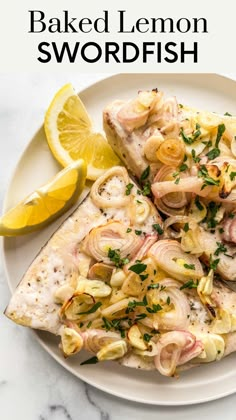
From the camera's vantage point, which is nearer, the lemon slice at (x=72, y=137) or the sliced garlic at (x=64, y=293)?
the sliced garlic at (x=64, y=293)

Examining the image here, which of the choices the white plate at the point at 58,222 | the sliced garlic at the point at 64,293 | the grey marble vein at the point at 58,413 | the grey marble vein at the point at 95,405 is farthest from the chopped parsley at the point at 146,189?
the grey marble vein at the point at 58,413

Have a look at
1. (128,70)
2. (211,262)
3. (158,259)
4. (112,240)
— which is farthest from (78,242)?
(128,70)

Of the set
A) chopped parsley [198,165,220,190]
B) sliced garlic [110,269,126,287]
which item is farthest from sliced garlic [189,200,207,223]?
sliced garlic [110,269,126,287]

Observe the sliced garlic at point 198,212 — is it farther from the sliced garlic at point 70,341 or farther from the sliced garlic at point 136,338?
the sliced garlic at point 70,341

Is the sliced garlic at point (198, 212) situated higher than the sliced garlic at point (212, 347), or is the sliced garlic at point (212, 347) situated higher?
the sliced garlic at point (198, 212)

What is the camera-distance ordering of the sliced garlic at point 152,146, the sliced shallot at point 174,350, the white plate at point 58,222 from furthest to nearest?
1. the white plate at point 58,222
2. the sliced garlic at point 152,146
3. the sliced shallot at point 174,350

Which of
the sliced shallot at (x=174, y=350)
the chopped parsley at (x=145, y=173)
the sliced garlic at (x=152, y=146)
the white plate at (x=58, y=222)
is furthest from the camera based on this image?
the white plate at (x=58, y=222)

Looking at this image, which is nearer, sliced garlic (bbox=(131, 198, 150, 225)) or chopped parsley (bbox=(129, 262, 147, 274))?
chopped parsley (bbox=(129, 262, 147, 274))

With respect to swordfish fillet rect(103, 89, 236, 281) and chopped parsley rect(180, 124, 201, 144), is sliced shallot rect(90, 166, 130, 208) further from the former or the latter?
chopped parsley rect(180, 124, 201, 144)
